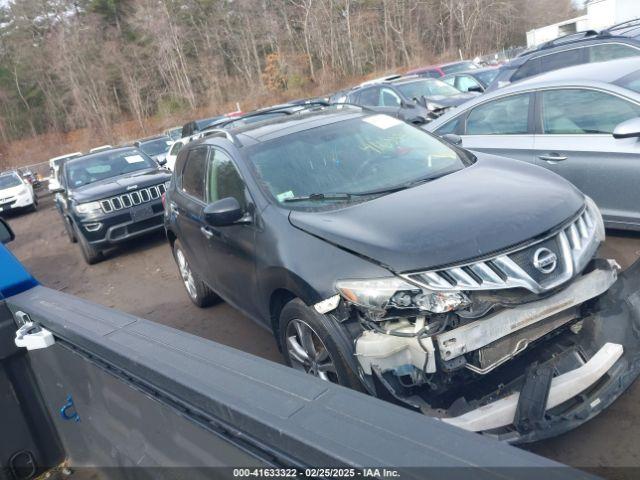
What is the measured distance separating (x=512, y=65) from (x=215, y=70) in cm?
4867

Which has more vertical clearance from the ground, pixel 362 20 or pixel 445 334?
pixel 362 20

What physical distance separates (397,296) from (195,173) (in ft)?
9.37

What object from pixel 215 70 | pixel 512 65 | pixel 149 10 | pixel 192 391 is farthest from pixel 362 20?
pixel 192 391

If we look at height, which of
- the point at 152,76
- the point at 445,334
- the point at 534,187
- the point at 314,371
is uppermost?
the point at 152,76

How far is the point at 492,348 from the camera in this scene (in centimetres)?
262

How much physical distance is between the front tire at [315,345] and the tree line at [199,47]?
153 ft

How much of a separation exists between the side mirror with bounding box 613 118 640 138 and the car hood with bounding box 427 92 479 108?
21.9 feet

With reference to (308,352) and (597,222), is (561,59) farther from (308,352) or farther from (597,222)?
(308,352)

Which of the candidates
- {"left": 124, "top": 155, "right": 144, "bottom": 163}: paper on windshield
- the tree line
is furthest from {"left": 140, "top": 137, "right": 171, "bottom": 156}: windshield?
the tree line

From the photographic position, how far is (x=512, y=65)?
9555 millimetres

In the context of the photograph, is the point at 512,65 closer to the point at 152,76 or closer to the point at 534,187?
the point at 534,187

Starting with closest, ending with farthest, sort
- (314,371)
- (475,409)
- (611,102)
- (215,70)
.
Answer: (475,409) → (314,371) → (611,102) → (215,70)

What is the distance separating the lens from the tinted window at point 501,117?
542 cm

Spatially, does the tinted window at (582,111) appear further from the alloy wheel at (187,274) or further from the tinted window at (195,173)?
the alloy wheel at (187,274)
